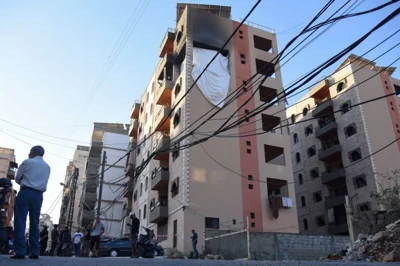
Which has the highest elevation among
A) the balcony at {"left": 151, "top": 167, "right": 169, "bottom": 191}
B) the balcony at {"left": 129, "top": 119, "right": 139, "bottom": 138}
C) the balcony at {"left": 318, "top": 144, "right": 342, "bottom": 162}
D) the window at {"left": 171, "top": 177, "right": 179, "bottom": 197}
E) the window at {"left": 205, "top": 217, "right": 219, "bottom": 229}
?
the balcony at {"left": 129, "top": 119, "right": 139, "bottom": 138}

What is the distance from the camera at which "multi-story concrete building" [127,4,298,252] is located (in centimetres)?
2912

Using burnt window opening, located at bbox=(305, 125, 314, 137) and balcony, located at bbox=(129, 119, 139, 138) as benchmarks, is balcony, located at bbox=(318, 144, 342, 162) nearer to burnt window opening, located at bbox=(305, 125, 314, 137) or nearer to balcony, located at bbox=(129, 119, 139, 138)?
burnt window opening, located at bbox=(305, 125, 314, 137)

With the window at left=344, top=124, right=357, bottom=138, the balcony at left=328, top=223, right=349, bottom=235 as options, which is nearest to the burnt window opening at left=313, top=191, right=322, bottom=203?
the balcony at left=328, top=223, right=349, bottom=235

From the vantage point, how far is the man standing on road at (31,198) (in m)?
6.18

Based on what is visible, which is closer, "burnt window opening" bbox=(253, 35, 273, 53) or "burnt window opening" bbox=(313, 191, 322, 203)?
"burnt window opening" bbox=(253, 35, 273, 53)

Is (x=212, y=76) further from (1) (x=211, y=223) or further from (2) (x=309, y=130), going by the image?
(2) (x=309, y=130)

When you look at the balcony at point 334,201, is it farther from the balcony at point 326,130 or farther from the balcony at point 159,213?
the balcony at point 159,213

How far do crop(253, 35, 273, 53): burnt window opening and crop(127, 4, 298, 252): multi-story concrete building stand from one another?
0.10 m

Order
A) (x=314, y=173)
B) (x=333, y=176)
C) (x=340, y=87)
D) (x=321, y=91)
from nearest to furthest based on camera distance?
(x=333, y=176), (x=340, y=87), (x=314, y=173), (x=321, y=91)

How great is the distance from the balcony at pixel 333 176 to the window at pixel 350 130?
13.2 feet

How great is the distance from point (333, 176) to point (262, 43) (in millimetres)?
16022

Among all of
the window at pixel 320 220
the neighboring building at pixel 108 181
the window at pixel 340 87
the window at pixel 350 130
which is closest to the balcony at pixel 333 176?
the window at pixel 320 220

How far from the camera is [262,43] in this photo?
132 feet

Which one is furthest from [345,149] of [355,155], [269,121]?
[269,121]
